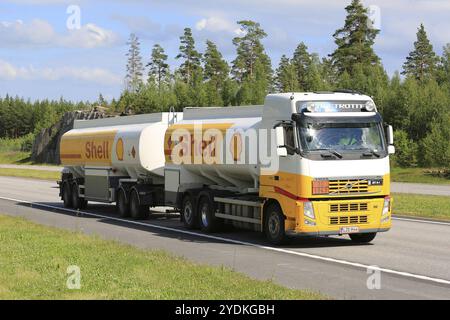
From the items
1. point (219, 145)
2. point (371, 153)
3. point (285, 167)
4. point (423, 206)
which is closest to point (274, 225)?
point (285, 167)

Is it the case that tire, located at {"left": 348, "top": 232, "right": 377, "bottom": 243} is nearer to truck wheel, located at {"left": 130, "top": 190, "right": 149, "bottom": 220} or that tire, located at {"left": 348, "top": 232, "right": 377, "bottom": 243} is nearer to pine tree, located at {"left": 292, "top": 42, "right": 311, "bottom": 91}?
truck wheel, located at {"left": 130, "top": 190, "right": 149, "bottom": 220}

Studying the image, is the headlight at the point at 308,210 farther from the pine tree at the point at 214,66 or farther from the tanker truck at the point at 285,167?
the pine tree at the point at 214,66

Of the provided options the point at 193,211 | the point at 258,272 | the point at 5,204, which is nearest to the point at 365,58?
Answer: the point at 5,204

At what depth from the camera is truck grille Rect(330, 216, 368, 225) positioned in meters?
15.8

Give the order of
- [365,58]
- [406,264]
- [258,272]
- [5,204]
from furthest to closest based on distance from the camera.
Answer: [365,58], [5,204], [406,264], [258,272]

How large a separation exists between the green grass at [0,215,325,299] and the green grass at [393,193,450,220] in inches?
471

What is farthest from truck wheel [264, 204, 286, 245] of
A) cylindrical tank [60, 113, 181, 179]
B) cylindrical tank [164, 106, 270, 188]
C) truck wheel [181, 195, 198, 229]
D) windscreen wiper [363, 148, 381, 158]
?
cylindrical tank [60, 113, 181, 179]

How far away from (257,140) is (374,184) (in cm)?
282

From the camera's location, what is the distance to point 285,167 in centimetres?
1602

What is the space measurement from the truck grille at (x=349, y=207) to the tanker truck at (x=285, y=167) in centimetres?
2

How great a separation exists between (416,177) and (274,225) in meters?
37.7

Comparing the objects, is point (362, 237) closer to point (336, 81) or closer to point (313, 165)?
point (313, 165)

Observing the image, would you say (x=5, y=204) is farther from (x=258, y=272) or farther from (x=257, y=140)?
(x=258, y=272)
